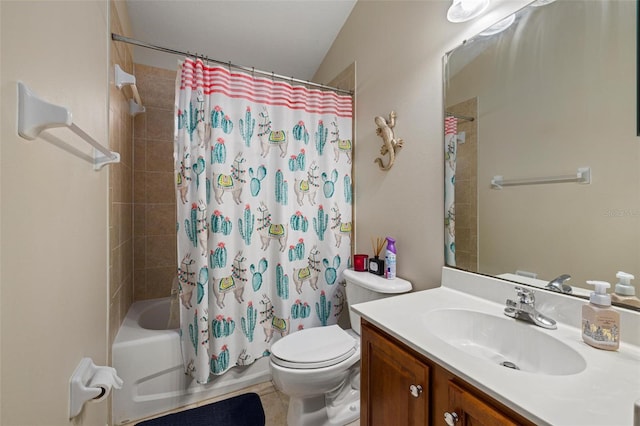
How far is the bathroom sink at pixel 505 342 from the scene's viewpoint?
0.77 m

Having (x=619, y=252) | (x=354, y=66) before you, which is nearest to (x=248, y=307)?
(x=619, y=252)

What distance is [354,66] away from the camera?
1.99 meters

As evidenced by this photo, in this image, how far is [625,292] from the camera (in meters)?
0.77

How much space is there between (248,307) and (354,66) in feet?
6.03

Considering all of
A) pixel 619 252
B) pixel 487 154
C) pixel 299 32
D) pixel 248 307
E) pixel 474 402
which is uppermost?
pixel 299 32

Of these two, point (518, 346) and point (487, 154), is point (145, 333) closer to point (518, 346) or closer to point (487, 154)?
point (518, 346)

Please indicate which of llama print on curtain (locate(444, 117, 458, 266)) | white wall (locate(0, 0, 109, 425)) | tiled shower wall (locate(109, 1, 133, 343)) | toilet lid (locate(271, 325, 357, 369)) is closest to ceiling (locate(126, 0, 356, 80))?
tiled shower wall (locate(109, 1, 133, 343))

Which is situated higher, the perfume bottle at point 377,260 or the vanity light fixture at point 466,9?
the vanity light fixture at point 466,9

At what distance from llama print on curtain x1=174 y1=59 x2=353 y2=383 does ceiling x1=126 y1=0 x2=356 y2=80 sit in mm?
571

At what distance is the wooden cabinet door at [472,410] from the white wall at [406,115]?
75 centimetres

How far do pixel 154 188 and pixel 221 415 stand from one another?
70.0 inches

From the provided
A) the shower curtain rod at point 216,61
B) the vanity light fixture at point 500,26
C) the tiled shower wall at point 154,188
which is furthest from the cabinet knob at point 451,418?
the tiled shower wall at point 154,188

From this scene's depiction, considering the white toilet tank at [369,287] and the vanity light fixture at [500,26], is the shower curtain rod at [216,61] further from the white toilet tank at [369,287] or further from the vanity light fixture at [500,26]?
the white toilet tank at [369,287]

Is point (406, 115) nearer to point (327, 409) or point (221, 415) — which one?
point (327, 409)
